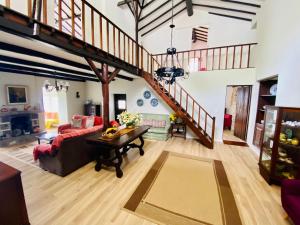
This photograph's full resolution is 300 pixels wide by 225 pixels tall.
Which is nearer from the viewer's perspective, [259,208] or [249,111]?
[259,208]

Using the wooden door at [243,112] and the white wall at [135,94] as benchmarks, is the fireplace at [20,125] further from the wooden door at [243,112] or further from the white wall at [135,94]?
the wooden door at [243,112]

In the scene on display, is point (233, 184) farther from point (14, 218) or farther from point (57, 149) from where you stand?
point (57, 149)

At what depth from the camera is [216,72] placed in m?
5.22

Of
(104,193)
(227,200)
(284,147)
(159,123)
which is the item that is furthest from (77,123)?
(284,147)

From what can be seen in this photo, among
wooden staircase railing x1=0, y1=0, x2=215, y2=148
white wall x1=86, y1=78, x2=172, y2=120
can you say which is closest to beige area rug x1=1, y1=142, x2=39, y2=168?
white wall x1=86, y1=78, x2=172, y2=120

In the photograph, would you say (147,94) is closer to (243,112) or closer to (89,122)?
(89,122)

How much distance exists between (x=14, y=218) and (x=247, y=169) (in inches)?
166

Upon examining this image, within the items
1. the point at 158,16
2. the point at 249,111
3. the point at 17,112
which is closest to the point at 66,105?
the point at 17,112

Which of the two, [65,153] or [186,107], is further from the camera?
[186,107]

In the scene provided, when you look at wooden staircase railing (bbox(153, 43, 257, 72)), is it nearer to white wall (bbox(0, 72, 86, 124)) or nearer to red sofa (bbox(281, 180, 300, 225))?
red sofa (bbox(281, 180, 300, 225))

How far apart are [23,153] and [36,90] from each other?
3.27m

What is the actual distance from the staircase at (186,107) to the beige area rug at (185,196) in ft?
6.31

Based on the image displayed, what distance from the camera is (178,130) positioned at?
601cm

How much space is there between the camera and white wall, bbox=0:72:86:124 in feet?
16.8
